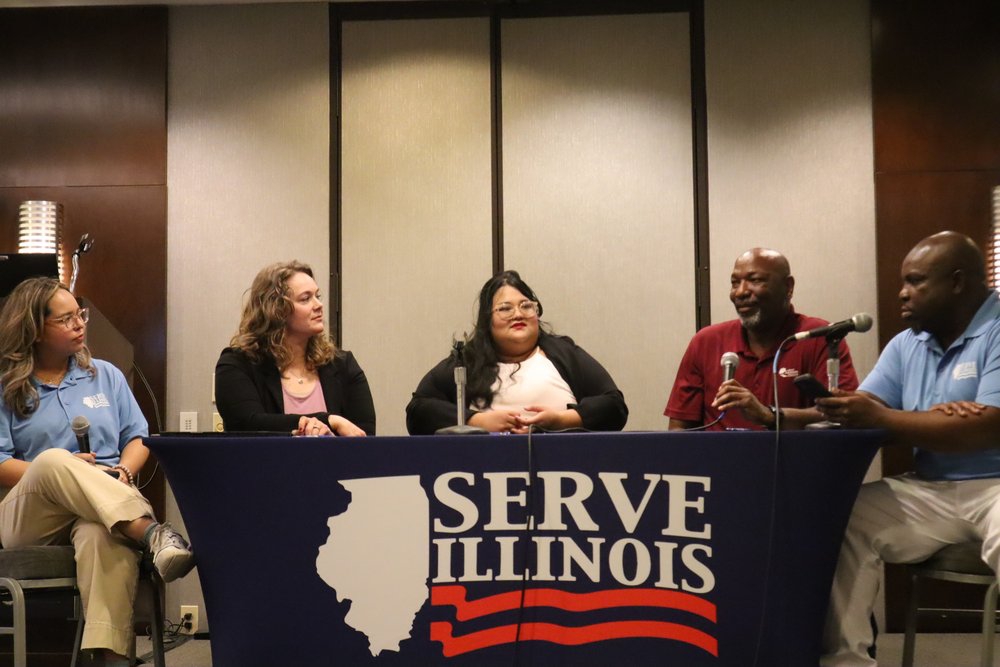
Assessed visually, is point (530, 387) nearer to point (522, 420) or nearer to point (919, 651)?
point (522, 420)

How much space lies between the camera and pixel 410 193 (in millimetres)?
4906

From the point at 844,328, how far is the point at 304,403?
1.86 meters

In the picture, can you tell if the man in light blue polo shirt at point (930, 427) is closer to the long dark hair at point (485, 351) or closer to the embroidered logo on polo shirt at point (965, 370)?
the embroidered logo on polo shirt at point (965, 370)

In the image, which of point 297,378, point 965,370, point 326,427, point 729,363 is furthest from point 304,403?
point 965,370

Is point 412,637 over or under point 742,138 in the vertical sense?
under

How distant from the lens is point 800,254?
15.6ft

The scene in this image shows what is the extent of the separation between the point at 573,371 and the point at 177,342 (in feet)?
7.37

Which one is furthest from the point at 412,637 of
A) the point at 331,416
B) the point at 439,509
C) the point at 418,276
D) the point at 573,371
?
the point at 418,276

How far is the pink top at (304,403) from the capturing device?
348 cm

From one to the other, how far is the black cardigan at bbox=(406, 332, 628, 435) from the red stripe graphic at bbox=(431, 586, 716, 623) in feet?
3.07

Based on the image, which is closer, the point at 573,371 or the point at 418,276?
the point at 573,371

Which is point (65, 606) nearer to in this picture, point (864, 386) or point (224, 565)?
Result: point (224, 565)

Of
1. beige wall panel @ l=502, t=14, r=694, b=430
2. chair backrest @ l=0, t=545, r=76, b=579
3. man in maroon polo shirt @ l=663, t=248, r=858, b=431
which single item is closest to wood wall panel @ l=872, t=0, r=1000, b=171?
beige wall panel @ l=502, t=14, r=694, b=430

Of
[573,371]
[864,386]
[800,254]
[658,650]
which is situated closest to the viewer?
[658,650]
